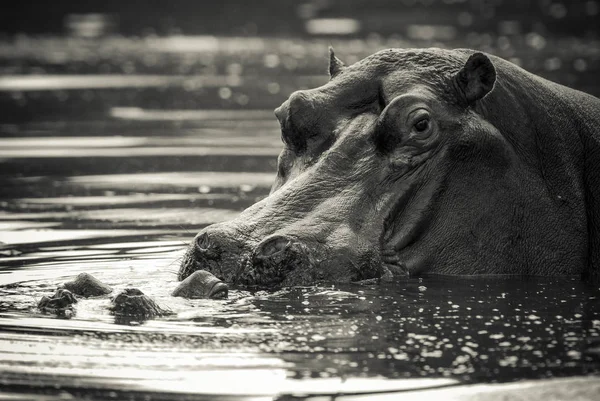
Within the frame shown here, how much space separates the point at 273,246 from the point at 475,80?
65.8 inches

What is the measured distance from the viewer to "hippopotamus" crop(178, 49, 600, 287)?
6.71 meters

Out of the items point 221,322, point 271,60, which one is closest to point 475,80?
point 221,322

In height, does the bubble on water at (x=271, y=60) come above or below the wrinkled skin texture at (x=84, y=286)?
above

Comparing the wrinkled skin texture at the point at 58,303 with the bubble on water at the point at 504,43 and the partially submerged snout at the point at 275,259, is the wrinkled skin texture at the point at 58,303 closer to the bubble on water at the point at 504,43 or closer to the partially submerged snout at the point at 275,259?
the partially submerged snout at the point at 275,259

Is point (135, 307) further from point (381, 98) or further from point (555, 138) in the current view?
point (555, 138)

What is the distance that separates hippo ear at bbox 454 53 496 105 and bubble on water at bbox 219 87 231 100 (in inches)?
467

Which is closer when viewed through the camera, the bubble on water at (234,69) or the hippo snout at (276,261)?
the hippo snout at (276,261)

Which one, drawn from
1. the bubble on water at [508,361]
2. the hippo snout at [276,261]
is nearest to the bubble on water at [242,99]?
the hippo snout at [276,261]

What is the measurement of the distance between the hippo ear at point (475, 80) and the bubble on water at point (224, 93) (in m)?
11.9

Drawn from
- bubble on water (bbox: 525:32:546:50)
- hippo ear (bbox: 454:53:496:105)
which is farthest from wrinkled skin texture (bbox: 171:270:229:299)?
bubble on water (bbox: 525:32:546:50)

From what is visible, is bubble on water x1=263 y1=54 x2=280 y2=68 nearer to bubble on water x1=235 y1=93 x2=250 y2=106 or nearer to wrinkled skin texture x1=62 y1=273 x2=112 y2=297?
bubble on water x1=235 y1=93 x2=250 y2=106

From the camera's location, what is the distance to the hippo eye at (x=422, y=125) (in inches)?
281

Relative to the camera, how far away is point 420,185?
7.15m

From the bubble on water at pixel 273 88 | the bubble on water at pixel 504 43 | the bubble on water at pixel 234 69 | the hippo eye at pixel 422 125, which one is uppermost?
the hippo eye at pixel 422 125
